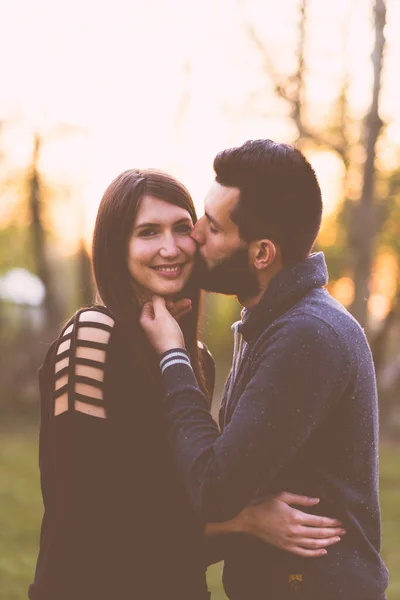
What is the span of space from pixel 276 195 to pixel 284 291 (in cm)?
34

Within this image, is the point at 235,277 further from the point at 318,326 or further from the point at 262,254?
the point at 318,326

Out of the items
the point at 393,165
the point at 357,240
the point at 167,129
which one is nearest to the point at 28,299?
the point at 167,129

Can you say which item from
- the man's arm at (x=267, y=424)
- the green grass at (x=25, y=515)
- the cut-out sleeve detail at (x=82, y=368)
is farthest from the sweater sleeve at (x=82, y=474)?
the green grass at (x=25, y=515)

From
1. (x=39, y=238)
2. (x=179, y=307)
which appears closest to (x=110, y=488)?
(x=179, y=307)

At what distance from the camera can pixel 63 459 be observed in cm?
298

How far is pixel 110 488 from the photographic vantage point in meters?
2.99

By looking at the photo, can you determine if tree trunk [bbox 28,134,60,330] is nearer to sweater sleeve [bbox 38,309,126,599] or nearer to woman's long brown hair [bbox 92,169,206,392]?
woman's long brown hair [bbox 92,169,206,392]

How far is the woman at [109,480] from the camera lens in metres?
2.98

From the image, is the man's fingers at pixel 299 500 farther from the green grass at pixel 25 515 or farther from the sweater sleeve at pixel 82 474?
the green grass at pixel 25 515

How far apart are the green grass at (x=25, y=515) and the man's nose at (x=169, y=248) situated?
468 centimetres

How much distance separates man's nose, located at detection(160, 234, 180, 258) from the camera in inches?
130

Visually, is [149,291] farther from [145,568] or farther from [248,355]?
[145,568]

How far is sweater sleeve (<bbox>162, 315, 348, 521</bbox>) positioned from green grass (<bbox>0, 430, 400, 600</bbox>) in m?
4.88

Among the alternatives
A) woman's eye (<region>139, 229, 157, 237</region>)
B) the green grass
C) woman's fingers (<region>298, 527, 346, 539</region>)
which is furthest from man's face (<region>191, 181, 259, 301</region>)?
the green grass
